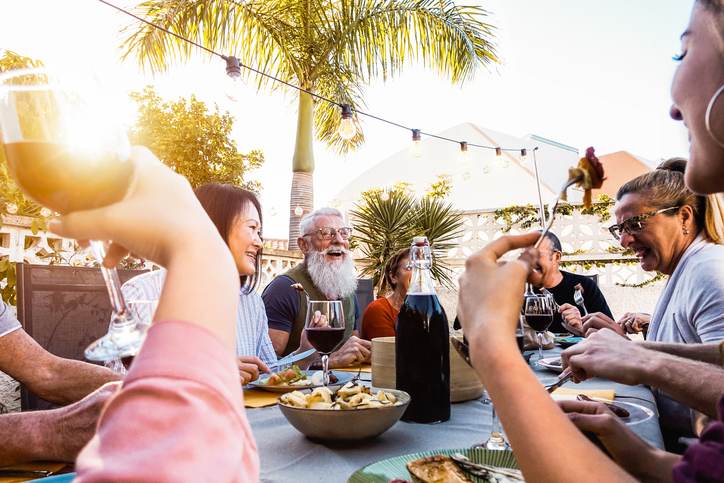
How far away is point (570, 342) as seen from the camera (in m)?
3.11

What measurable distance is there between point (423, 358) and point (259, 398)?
1.90ft

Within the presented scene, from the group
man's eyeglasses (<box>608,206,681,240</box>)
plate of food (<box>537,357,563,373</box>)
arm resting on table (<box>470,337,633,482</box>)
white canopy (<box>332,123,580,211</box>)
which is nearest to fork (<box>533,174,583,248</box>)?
arm resting on table (<box>470,337,633,482</box>)

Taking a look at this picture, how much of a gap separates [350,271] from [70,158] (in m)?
3.72

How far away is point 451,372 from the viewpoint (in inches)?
60.4

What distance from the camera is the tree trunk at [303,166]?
850 cm

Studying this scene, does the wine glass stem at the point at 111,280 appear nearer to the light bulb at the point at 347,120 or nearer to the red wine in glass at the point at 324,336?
the red wine in glass at the point at 324,336

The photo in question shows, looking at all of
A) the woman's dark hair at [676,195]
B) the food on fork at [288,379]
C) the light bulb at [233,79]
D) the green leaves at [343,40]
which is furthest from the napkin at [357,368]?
the green leaves at [343,40]

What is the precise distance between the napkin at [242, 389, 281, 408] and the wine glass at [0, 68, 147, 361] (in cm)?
106

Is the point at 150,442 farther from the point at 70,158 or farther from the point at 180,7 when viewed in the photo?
the point at 180,7

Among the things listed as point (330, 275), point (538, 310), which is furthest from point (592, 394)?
point (330, 275)

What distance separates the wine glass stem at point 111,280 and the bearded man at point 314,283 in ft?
8.47

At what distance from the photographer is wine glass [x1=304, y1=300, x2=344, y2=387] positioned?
1.73m

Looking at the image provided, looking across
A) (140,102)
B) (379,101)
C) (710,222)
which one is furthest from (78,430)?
(140,102)

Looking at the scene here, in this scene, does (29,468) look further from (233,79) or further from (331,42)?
(331,42)
